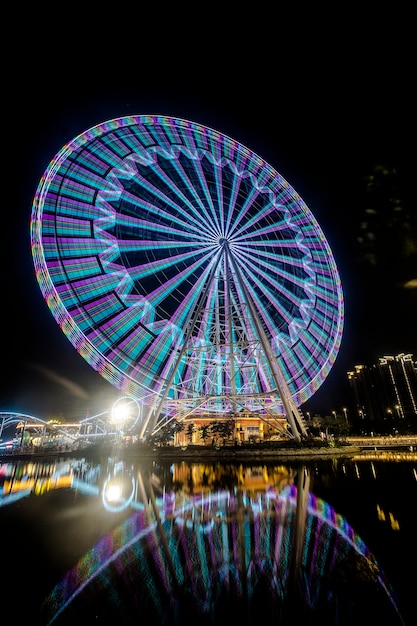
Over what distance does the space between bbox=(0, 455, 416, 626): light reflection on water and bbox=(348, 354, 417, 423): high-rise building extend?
75613 mm

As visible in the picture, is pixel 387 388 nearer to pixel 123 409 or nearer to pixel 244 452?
pixel 123 409

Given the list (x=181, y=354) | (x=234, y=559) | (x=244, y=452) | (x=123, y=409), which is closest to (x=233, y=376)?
(x=181, y=354)

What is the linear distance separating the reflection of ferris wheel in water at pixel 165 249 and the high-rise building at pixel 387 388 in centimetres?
6055

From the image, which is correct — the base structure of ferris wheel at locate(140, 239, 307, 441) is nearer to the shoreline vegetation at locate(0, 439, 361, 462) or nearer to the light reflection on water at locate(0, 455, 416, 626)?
the shoreline vegetation at locate(0, 439, 361, 462)

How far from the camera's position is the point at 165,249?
2356 centimetres

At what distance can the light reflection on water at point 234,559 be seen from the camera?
400cm

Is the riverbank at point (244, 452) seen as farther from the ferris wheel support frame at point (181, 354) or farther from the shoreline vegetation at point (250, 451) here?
the ferris wheel support frame at point (181, 354)

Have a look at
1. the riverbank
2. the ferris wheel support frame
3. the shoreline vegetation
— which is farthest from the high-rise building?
the ferris wheel support frame

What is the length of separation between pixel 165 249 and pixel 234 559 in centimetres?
2050

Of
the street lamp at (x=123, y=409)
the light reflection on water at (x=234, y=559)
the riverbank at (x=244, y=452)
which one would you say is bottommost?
the light reflection on water at (x=234, y=559)

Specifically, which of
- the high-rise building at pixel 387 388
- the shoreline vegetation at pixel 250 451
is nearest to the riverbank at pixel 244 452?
the shoreline vegetation at pixel 250 451

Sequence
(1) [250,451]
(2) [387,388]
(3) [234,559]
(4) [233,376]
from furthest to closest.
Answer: (2) [387,388]
(4) [233,376]
(1) [250,451]
(3) [234,559]

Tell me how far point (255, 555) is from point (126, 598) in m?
2.31

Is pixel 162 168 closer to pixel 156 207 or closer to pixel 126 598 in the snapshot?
pixel 156 207
